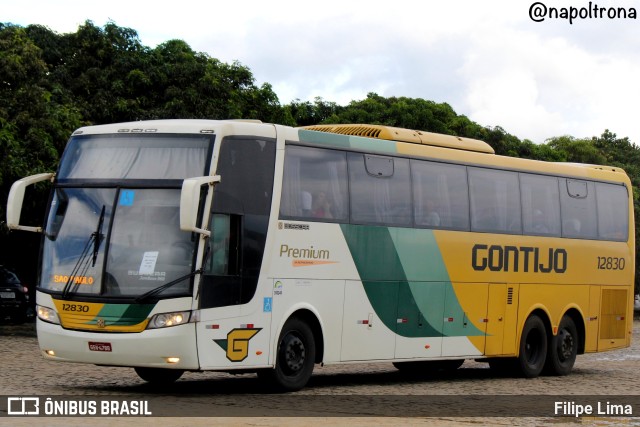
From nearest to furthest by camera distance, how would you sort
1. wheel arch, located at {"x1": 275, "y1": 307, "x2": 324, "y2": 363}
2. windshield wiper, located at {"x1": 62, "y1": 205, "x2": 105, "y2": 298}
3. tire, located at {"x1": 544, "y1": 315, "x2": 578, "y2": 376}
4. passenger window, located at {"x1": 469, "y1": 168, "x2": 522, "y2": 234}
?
windshield wiper, located at {"x1": 62, "y1": 205, "x2": 105, "y2": 298} → wheel arch, located at {"x1": 275, "y1": 307, "x2": 324, "y2": 363} → passenger window, located at {"x1": 469, "y1": 168, "x2": 522, "y2": 234} → tire, located at {"x1": 544, "y1": 315, "x2": 578, "y2": 376}

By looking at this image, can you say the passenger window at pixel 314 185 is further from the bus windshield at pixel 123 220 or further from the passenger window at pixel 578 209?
the passenger window at pixel 578 209

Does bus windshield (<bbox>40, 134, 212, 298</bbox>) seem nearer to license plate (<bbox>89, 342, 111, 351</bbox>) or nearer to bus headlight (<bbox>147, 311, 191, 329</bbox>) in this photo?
bus headlight (<bbox>147, 311, 191, 329</bbox>)

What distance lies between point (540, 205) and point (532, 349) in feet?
8.26

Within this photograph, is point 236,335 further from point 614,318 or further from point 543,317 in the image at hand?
point 614,318

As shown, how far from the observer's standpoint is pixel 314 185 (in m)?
16.8

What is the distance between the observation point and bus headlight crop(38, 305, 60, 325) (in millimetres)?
15281

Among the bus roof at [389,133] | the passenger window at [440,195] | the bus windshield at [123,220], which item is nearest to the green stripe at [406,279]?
the passenger window at [440,195]

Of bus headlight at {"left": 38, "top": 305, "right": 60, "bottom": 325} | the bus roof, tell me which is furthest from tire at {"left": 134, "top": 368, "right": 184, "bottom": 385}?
the bus roof

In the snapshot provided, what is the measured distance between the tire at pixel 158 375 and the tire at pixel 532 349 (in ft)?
22.7

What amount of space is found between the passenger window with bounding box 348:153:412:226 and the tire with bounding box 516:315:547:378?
4119 millimetres

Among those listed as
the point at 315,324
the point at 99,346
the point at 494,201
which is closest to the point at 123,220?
the point at 99,346

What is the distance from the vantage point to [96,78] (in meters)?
35.8

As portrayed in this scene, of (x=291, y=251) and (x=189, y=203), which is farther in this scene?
(x=291, y=251)

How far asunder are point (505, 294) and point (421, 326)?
8.42ft
